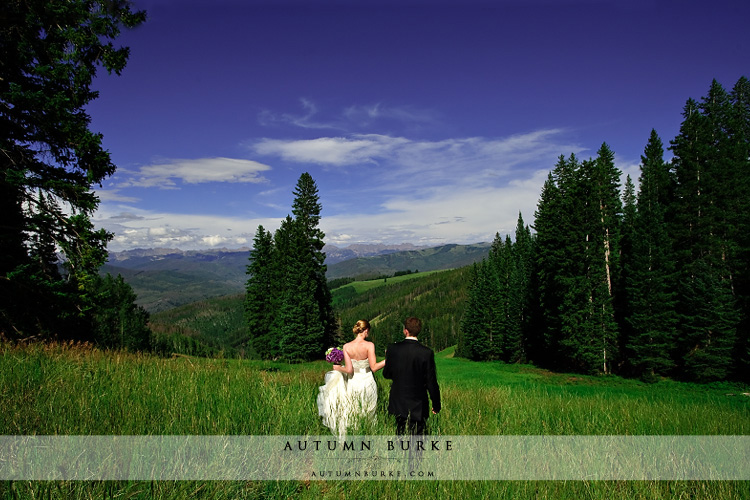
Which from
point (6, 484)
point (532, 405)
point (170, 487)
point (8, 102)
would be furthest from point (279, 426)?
point (8, 102)

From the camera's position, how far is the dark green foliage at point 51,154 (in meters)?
8.94

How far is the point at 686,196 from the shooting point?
28.8 m

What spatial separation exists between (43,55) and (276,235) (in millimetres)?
31050

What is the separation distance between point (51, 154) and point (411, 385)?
11899 mm

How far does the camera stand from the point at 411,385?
4.82 meters

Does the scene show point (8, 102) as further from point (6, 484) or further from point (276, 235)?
point (276, 235)

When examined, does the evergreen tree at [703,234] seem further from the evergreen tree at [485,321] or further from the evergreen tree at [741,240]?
the evergreen tree at [485,321]

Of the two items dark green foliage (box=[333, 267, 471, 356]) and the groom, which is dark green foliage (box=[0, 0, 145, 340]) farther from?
dark green foliage (box=[333, 267, 471, 356])

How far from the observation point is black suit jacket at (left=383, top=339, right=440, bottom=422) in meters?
4.80

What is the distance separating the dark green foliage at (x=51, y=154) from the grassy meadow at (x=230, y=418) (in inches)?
125

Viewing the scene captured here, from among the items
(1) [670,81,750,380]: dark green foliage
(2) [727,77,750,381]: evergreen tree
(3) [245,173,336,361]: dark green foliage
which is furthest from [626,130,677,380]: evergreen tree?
(3) [245,173,336,361]: dark green foliage

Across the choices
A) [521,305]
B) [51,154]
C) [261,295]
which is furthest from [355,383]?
[521,305]

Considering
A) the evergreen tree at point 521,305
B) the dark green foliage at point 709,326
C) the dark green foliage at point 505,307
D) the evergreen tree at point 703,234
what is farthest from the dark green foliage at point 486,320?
the dark green foliage at point 709,326

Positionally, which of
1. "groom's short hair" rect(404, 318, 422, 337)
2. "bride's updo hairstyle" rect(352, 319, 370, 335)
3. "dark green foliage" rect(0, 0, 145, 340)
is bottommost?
"bride's updo hairstyle" rect(352, 319, 370, 335)
